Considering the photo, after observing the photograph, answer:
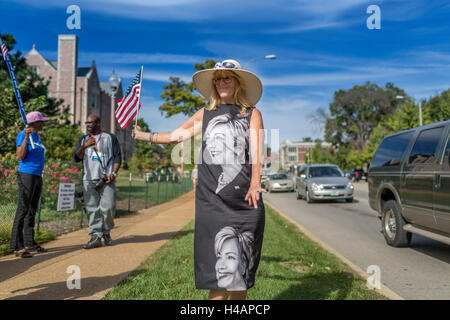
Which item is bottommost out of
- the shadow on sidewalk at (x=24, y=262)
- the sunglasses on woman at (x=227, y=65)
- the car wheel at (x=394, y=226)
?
the shadow on sidewalk at (x=24, y=262)

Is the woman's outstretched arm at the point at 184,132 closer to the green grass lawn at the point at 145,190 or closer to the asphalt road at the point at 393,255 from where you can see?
the asphalt road at the point at 393,255

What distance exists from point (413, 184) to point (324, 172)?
36.4ft

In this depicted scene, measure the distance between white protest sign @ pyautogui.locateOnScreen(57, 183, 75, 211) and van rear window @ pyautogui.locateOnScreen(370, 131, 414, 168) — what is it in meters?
5.96

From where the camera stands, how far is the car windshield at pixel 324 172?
17000 millimetres

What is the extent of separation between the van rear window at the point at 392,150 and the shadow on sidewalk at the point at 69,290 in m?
5.15

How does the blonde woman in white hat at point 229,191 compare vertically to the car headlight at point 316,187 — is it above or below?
above

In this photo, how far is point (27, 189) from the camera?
547 cm

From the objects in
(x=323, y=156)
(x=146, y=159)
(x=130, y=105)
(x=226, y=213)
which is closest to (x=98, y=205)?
(x=130, y=105)

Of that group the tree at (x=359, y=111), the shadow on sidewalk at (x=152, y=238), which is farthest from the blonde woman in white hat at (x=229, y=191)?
the tree at (x=359, y=111)

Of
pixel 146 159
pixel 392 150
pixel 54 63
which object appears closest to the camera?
pixel 392 150

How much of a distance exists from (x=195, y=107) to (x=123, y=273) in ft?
65.1

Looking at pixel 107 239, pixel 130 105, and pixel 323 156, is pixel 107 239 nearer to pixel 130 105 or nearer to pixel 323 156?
pixel 130 105
